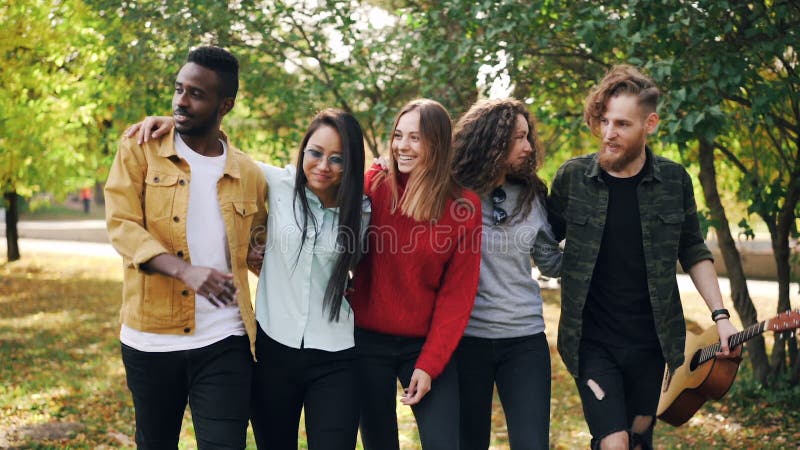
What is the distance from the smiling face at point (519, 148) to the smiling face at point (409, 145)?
1.68ft

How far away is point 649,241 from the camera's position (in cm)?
390

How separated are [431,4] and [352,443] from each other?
5.93 m

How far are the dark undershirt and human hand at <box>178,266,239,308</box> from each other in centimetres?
172

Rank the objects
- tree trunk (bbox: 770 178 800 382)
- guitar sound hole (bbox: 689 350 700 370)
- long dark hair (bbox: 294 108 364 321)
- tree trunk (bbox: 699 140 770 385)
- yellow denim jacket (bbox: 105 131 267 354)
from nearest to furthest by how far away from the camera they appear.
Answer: yellow denim jacket (bbox: 105 131 267 354), long dark hair (bbox: 294 108 364 321), guitar sound hole (bbox: 689 350 700 370), tree trunk (bbox: 770 178 800 382), tree trunk (bbox: 699 140 770 385)

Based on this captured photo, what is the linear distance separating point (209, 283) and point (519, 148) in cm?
168

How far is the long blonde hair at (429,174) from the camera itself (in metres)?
3.69

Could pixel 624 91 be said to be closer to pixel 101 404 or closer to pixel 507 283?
pixel 507 283

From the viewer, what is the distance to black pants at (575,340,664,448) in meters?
3.87

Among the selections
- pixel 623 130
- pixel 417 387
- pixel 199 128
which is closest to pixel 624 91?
pixel 623 130

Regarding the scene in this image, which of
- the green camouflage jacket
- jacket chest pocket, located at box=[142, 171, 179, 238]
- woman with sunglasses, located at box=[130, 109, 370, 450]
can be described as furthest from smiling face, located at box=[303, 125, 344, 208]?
the green camouflage jacket

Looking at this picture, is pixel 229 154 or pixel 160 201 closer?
pixel 160 201

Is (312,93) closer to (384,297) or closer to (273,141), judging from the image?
(273,141)

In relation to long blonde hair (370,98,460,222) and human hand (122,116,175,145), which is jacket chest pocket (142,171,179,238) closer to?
human hand (122,116,175,145)

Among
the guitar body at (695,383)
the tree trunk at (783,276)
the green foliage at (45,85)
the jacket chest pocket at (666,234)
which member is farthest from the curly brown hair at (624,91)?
the green foliage at (45,85)
